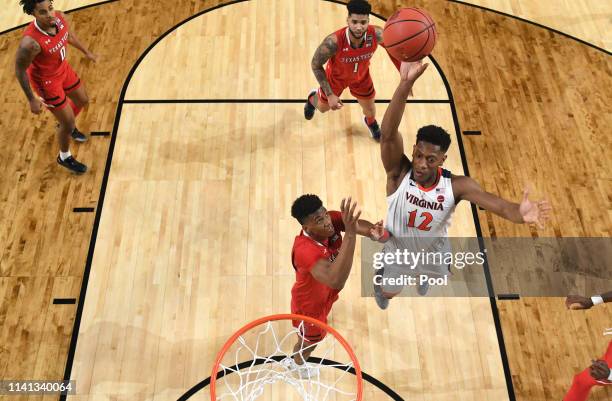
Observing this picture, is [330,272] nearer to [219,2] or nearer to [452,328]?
[452,328]

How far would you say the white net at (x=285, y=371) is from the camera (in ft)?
13.7

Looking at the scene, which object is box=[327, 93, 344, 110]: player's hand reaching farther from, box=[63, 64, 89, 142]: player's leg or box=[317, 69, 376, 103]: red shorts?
box=[63, 64, 89, 142]: player's leg

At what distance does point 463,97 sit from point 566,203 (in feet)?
4.38

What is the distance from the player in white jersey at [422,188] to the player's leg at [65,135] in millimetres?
2618

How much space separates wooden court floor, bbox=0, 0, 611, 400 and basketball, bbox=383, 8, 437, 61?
1305 millimetres

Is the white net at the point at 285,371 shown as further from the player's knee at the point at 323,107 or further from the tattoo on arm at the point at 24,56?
the tattoo on arm at the point at 24,56

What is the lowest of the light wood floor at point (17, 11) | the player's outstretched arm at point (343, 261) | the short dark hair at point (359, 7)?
the light wood floor at point (17, 11)

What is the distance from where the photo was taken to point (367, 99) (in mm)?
5465

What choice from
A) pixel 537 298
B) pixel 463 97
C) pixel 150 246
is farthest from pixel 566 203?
pixel 150 246

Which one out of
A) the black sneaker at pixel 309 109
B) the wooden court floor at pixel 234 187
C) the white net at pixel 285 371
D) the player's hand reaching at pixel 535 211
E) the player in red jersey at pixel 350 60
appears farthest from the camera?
the black sneaker at pixel 309 109

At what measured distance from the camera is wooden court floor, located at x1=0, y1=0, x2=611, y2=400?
4410mm

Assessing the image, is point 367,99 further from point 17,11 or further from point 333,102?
point 17,11

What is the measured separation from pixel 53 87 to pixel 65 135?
405mm

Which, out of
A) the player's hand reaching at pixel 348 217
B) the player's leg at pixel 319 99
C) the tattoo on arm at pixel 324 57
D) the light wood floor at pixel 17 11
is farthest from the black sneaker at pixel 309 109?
the light wood floor at pixel 17 11
